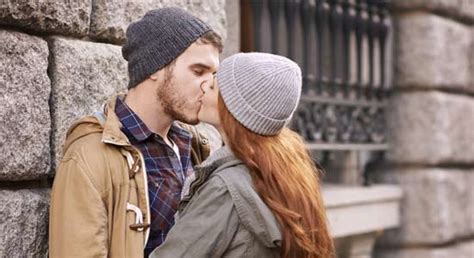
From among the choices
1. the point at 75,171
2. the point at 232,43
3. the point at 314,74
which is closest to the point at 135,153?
the point at 75,171

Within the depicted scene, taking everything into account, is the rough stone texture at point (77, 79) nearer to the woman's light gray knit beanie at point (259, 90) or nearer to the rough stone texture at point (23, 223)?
the rough stone texture at point (23, 223)

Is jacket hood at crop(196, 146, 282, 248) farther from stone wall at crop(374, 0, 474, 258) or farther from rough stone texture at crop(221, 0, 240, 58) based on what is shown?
stone wall at crop(374, 0, 474, 258)

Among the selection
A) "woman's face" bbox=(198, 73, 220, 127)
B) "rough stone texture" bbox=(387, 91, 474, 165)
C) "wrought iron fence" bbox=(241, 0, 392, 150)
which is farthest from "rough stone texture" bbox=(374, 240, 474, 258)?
"woman's face" bbox=(198, 73, 220, 127)

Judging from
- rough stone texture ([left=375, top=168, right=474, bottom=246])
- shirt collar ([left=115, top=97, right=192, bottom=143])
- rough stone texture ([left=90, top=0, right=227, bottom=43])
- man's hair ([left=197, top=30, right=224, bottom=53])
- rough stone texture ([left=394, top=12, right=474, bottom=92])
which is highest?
man's hair ([left=197, top=30, right=224, bottom=53])

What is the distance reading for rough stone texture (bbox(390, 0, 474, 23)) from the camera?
602cm

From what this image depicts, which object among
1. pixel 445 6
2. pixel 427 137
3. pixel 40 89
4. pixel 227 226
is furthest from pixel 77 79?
pixel 445 6

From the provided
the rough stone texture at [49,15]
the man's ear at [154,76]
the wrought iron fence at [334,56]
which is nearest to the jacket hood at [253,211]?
the man's ear at [154,76]

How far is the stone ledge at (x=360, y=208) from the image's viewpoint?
5.33 m

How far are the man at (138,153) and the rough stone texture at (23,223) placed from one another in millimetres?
222

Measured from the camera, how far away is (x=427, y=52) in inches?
237

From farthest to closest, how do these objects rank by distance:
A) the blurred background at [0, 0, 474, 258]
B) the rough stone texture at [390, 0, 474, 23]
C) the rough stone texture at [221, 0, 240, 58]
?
the rough stone texture at [390, 0, 474, 23] < the blurred background at [0, 0, 474, 258] < the rough stone texture at [221, 0, 240, 58]

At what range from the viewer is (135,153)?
2.65m

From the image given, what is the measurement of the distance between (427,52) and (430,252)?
4.12ft

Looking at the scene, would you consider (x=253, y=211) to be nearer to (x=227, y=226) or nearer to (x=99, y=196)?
(x=227, y=226)
